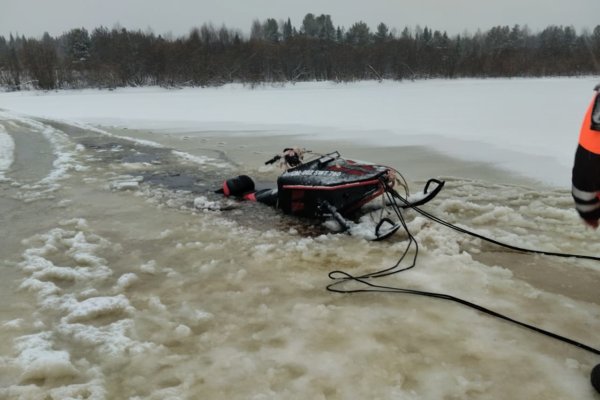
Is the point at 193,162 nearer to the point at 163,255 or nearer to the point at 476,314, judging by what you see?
the point at 163,255

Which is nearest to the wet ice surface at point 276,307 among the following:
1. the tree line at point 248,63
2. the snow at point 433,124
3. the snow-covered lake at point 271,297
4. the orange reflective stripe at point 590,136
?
the snow-covered lake at point 271,297

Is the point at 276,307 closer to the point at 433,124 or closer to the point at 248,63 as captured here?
the point at 433,124

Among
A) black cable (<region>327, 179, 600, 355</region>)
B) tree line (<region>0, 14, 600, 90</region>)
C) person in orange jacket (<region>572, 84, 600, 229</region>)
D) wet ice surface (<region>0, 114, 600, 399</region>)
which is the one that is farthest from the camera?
tree line (<region>0, 14, 600, 90</region>)

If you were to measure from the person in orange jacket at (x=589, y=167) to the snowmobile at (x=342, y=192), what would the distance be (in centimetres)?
180

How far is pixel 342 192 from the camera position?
4.16m

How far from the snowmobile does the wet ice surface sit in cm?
16

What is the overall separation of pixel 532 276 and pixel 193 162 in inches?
225

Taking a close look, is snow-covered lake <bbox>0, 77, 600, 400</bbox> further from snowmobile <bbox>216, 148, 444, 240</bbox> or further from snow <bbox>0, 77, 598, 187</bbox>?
snow <bbox>0, 77, 598, 187</bbox>

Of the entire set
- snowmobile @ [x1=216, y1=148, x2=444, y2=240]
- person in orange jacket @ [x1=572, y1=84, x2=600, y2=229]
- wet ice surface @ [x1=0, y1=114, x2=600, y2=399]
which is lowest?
wet ice surface @ [x1=0, y1=114, x2=600, y2=399]

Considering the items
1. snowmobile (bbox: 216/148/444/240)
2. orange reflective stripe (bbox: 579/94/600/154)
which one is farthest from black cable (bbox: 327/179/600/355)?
orange reflective stripe (bbox: 579/94/600/154)

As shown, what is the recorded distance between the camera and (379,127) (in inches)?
458

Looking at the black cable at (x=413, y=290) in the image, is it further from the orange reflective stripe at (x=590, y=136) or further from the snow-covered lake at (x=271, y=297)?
the orange reflective stripe at (x=590, y=136)

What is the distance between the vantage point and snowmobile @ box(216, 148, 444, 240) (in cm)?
412

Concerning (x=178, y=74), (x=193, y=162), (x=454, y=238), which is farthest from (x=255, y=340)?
(x=178, y=74)
